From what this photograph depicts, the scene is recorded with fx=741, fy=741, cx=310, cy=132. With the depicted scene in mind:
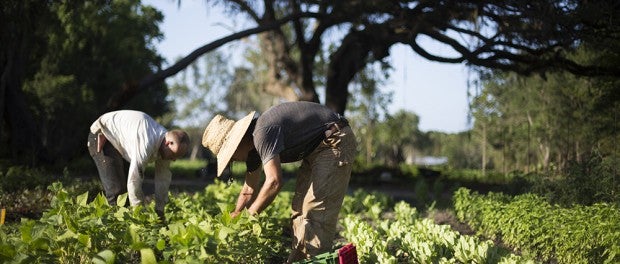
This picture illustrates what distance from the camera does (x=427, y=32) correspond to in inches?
669

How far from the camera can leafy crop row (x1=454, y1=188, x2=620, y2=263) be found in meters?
6.08

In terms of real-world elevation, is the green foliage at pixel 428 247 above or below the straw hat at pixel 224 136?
below

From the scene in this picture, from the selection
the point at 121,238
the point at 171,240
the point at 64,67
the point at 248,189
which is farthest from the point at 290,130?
the point at 64,67

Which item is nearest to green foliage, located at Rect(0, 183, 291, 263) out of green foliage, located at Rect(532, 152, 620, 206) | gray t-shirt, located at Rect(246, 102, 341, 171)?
gray t-shirt, located at Rect(246, 102, 341, 171)

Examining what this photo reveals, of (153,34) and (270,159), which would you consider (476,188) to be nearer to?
(270,159)

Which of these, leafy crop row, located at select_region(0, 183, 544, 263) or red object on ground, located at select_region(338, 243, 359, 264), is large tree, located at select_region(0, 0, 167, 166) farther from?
red object on ground, located at select_region(338, 243, 359, 264)

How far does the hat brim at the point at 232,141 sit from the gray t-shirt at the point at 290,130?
0.09 metres

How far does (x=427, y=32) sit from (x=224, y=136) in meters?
12.2

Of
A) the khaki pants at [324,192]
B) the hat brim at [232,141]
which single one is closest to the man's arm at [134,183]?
the hat brim at [232,141]

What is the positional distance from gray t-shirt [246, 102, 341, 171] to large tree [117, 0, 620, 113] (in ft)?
26.7

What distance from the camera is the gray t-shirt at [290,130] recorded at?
5031 mm

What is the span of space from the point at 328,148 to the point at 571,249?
100 inches

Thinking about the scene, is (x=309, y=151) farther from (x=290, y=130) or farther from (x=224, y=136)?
(x=224, y=136)

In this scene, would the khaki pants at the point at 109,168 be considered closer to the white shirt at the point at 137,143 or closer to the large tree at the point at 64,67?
the white shirt at the point at 137,143
